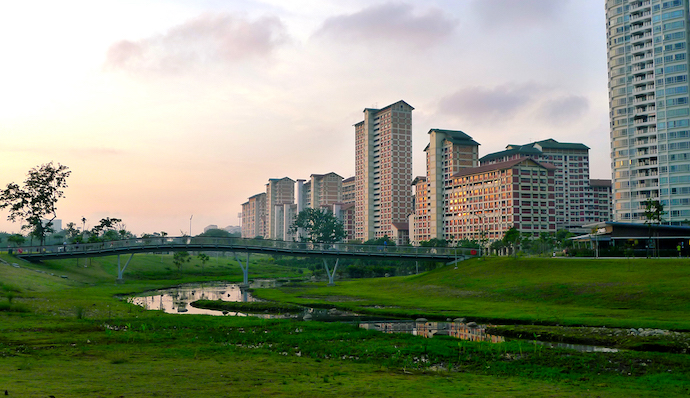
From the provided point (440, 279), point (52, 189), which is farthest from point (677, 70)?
point (52, 189)

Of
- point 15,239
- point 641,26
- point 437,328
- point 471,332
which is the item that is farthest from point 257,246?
point 641,26

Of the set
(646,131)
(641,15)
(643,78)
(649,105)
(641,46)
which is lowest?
(646,131)

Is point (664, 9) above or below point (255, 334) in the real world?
above

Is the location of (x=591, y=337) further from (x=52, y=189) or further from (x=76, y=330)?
(x=52, y=189)

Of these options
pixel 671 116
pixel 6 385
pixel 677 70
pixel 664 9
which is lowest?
pixel 6 385

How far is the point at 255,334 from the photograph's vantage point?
3403 centimetres

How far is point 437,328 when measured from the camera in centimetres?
4156

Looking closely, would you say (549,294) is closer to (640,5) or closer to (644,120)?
(644,120)

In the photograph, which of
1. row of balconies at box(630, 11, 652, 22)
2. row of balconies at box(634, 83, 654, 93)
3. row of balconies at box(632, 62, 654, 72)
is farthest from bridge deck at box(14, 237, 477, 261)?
row of balconies at box(630, 11, 652, 22)

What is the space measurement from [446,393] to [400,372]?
476 cm

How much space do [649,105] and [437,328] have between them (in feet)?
489

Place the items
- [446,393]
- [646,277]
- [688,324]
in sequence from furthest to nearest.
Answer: [646,277] → [688,324] → [446,393]

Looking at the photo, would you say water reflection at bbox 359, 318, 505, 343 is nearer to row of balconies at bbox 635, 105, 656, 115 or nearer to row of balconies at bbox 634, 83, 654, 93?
row of balconies at bbox 635, 105, 656, 115

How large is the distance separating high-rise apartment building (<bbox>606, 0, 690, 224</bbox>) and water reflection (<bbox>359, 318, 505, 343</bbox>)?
5247 inches
